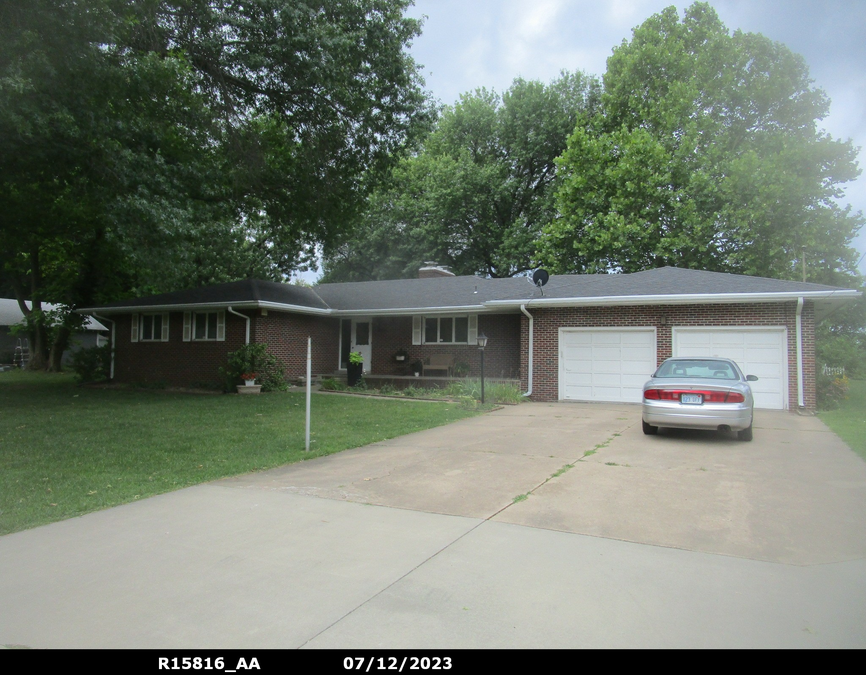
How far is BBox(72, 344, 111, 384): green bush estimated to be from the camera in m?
21.9

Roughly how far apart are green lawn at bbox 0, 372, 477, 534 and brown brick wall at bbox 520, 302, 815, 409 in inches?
131

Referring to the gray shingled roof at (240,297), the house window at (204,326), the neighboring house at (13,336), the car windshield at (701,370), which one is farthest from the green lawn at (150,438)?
the neighboring house at (13,336)

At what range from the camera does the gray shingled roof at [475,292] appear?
14914 mm

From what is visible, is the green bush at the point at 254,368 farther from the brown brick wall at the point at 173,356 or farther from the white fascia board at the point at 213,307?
the white fascia board at the point at 213,307

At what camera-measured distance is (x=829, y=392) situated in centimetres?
1639

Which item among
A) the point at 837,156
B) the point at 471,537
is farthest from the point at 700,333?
the point at 837,156

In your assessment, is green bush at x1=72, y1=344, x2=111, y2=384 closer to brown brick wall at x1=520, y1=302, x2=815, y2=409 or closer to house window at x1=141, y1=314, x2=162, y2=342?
house window at x1=141, y1=314, x2=162, y2=342

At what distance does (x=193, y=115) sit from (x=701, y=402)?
13.3 metres

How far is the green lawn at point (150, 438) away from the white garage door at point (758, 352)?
643cm

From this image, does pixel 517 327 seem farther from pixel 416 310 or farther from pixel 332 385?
pixel 332 385

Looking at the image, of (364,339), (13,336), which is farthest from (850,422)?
(13,336)

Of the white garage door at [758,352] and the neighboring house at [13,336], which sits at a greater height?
the neighboring house at [13,336]

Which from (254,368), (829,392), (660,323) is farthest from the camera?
(254,368)

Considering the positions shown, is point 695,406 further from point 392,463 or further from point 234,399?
point 234,399
